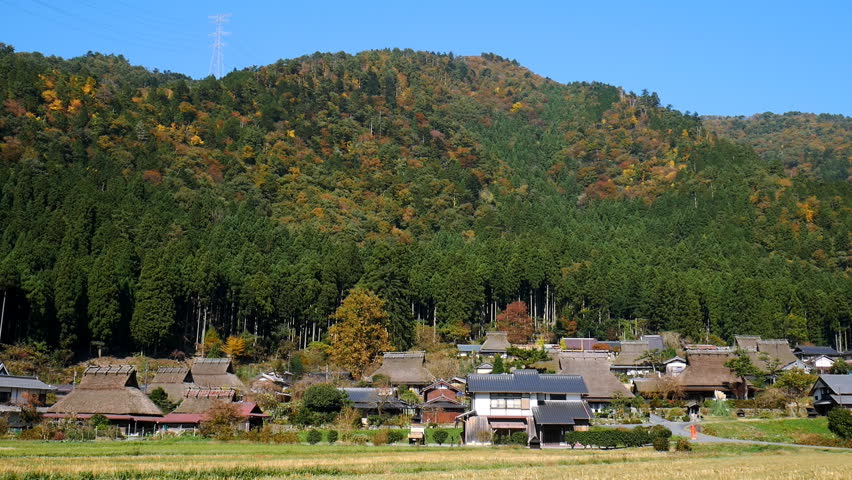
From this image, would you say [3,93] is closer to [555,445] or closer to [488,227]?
[488,227]

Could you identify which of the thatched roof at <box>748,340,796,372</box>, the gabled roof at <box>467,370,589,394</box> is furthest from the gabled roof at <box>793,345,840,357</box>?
the gabled roof at <box>467,370,589,394</box>

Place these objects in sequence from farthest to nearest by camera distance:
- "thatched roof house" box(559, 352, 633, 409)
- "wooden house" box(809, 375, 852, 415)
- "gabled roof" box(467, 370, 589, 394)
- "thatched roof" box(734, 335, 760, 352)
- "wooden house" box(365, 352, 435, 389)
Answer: "thatched roof" box(734, 335, 760, 352) → "wooden house" box(365, 352, 435, 389) → "thatched roof house" box(559, 352, 633, 409) → "wooden house" box(809, 375, 852, 415) → "gabled roof" box(467, 370, 589, 394)

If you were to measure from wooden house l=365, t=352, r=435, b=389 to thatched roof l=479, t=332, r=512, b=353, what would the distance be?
366 inches

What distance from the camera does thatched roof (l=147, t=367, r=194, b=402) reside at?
53.1m

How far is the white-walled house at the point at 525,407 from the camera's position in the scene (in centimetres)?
4200

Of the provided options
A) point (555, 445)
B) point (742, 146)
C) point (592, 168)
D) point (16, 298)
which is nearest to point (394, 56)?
point (592, 168)

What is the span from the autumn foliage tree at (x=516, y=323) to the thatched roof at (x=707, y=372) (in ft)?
58.5

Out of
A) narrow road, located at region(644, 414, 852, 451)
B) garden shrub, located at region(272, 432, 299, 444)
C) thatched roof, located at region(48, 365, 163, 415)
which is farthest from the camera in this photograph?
thatched roof, located at region(48, 365, 163, 415)

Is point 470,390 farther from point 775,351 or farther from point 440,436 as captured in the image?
point 775,351

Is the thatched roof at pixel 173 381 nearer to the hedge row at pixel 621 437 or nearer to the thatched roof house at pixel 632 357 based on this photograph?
the hedge row at pixel 621 437

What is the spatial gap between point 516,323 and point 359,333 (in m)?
16.9

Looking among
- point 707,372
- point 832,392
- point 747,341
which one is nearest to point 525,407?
point 832,392

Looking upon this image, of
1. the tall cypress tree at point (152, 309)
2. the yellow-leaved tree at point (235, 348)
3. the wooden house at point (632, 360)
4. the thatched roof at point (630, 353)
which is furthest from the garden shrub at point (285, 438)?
the thatched roof at point (630, 353)

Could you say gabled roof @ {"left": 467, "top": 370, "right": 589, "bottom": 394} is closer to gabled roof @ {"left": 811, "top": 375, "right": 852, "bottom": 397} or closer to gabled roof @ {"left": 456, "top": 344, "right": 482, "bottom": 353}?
gabled roof @ {"left": 811, "top": 375, "right": 852, "bottom": 397}
